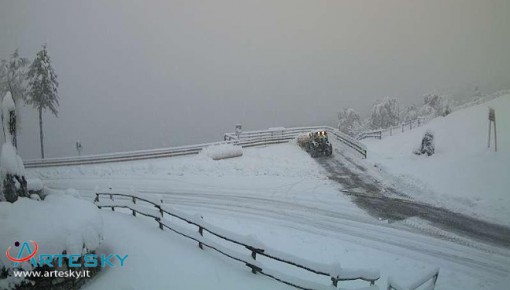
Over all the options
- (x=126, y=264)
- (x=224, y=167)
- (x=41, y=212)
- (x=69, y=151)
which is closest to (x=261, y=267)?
(x=126, y=264)

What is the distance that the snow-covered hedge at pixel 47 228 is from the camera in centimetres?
768

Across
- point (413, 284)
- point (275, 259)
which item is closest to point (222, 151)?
point (275, 259)

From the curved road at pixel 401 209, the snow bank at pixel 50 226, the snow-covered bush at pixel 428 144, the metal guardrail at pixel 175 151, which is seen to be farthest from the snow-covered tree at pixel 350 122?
the snow bank at pixel 50 226

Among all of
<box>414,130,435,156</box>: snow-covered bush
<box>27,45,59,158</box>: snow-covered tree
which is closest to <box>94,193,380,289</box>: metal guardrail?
<box>414,130,435,156</box>: snow-covered bush

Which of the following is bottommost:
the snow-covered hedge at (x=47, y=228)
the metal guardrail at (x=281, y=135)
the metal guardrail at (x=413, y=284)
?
the metal guardrail at (x=413, y=284)

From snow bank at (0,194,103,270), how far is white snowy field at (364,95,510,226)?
51.6ft

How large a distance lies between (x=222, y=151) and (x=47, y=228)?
19.1 meters

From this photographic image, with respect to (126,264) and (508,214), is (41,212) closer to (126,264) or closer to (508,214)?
(126,264)

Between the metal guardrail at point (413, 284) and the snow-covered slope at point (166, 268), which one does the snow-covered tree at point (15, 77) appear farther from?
the metal guardrail at point (413, 284)

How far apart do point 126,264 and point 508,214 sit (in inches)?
613

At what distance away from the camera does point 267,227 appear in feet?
50.3

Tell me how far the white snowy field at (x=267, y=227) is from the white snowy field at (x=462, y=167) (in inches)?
157

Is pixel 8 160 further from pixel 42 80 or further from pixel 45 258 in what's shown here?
pixel 42 80

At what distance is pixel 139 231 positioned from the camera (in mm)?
11906
